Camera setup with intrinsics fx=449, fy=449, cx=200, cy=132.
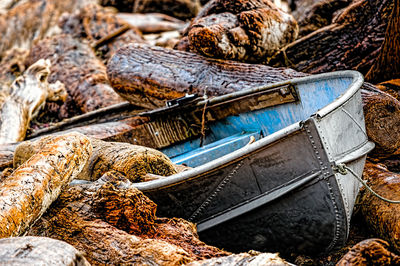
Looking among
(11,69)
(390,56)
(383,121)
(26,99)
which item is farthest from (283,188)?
(11,69)

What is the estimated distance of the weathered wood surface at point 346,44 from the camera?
498cm

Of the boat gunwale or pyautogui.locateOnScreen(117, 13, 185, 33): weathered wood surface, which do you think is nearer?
the boat gunwale

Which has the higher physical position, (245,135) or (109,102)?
(245,135)

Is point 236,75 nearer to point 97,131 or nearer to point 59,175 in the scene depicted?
point 97,131

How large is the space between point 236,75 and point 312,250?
2.17 m

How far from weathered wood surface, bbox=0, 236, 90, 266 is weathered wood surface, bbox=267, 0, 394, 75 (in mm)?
3930

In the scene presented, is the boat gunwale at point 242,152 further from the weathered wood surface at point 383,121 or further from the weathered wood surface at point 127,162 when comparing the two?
the weathered wood surface at point 383,121

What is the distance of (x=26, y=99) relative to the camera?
20.2 feet

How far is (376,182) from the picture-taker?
129 inches

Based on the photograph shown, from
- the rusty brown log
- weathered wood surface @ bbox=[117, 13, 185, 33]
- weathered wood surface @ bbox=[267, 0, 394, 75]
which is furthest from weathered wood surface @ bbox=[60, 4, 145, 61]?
the rusty brown log

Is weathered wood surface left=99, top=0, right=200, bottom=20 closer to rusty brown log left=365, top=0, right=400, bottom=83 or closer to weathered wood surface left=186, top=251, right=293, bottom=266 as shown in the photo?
rusty brown log left=365, top=0, right=400, bottom=83

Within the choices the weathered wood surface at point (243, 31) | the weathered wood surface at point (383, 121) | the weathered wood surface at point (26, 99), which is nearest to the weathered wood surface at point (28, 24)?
the weathered wood surface at point (26, 99)

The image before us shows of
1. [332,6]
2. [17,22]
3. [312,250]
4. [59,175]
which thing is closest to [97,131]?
[59,175]

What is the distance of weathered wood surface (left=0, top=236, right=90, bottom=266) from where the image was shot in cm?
169
